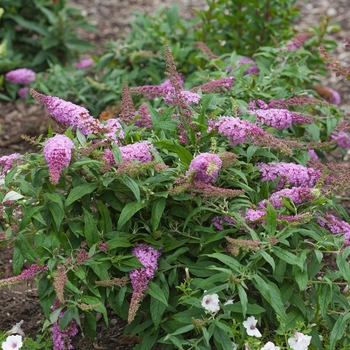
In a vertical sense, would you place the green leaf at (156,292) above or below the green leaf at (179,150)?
below

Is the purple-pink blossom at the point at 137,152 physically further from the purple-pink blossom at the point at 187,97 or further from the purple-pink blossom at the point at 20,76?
the purple-pink blossom at the point at 20,76

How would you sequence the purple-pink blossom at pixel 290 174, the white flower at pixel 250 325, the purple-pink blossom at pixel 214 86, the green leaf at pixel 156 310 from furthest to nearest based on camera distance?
the purple-pink blossom at pixel 214 86 → the purple-pink blossom at pixel 290 174 → the green leaf at pixel 156 310 → the white flower at pixel 250 325

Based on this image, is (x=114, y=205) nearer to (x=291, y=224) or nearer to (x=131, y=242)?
(x=131, y=242)

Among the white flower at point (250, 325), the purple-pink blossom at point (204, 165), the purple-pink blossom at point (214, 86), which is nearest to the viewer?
the purple-pink blossom at point (204, 165)

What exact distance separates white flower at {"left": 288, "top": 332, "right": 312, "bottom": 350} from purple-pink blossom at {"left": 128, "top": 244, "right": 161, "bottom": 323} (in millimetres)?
648

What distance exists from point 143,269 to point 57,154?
25.0 inches

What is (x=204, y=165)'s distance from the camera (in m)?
2.72

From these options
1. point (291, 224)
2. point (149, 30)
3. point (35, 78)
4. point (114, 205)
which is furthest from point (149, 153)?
point (35, 78)

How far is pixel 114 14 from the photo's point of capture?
25.4 feet

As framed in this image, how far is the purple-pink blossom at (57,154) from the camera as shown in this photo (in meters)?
2.61

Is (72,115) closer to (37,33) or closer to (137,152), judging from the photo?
(137,152)

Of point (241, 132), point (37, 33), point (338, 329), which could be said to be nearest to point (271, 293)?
point (338, 329)

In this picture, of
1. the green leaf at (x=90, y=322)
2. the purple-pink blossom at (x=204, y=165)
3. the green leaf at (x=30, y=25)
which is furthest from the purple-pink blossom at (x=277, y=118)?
the green leaf at (x=30, y=25)

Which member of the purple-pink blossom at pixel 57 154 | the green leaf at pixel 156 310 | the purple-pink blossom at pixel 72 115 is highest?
the purple-pink blossom at pixel 57 154
